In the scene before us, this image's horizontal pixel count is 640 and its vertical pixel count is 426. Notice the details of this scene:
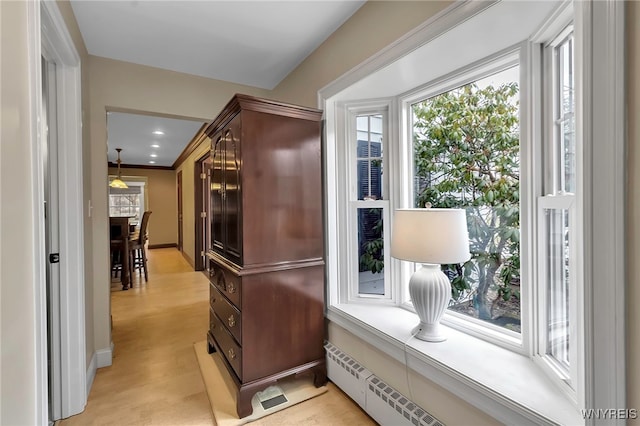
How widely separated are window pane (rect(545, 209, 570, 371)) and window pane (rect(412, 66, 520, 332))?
18 cm

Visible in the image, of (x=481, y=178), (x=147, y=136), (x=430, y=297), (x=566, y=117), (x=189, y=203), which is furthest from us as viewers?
(x=189, y=203)

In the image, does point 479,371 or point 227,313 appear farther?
point 227,313

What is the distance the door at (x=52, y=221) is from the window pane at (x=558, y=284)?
2.60m

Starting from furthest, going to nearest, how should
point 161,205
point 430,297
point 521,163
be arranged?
point 161,205
point 430,297
point 521,163

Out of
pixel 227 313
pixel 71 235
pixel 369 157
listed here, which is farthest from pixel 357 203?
pixel 71 235

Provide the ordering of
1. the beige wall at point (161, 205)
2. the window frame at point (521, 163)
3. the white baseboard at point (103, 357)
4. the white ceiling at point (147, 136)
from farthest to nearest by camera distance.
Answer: the beige wall at point (161, 205), the white ceiling at point (147, 136), the white baseboard at point (103, 357), the window frame at point (521, 163)

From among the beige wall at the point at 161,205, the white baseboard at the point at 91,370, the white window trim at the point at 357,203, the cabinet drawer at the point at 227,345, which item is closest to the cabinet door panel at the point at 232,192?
the cabinet drawer at the point at 227,345

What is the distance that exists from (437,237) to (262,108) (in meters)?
1.26

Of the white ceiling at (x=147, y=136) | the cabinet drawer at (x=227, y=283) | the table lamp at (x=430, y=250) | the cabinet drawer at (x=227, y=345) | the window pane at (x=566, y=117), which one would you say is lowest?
the cabinet drawer at (x=227, y=345)

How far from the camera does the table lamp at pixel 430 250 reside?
4.59 feet

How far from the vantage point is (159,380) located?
2150 millimetres

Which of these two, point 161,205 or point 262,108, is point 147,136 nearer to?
point 262,108

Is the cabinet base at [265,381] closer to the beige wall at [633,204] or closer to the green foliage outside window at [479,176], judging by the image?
the green foliage outside window at [479,176]

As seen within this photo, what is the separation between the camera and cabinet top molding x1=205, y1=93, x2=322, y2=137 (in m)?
1.79
